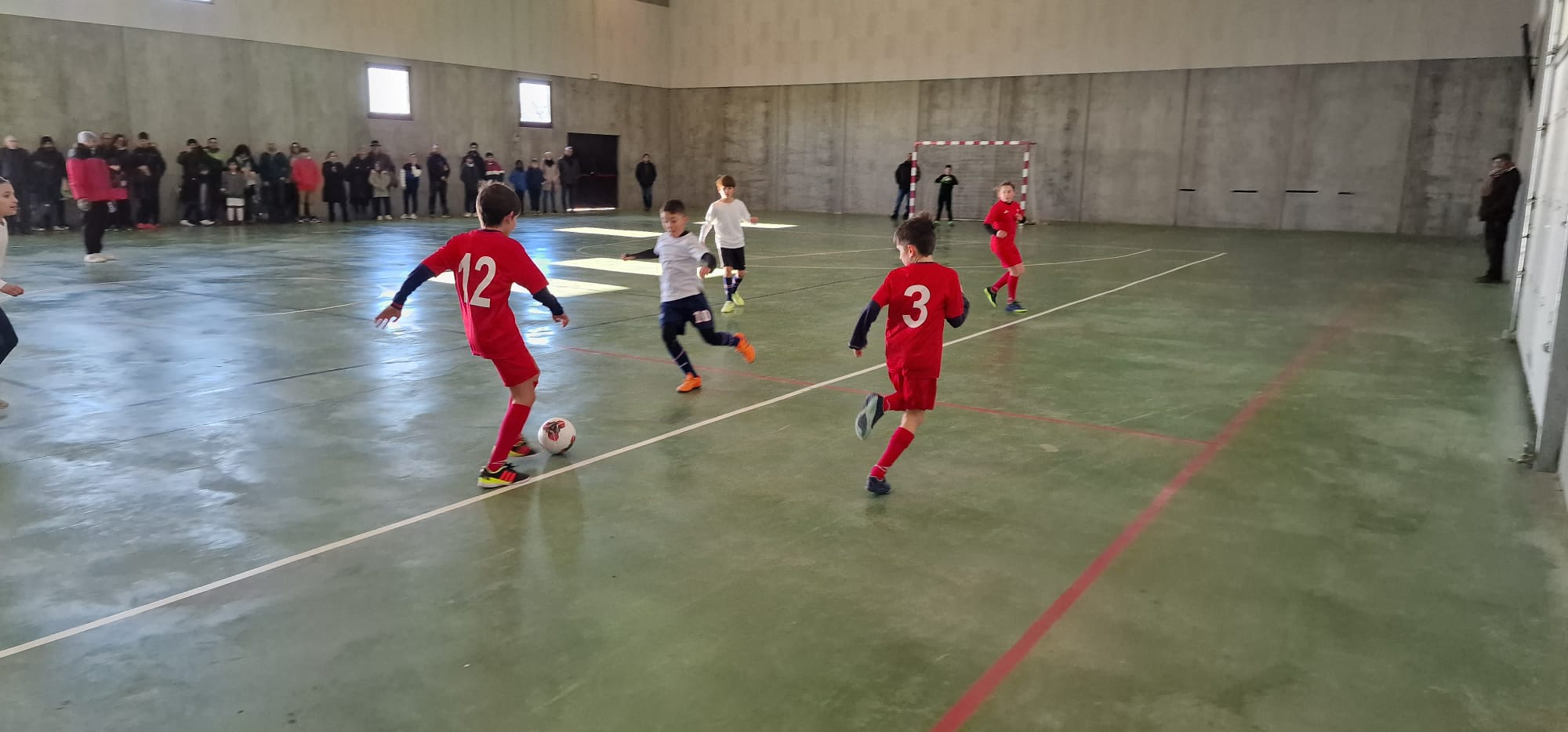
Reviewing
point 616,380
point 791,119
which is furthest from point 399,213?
point 616,380

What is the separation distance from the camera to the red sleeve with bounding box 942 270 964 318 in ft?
18.1

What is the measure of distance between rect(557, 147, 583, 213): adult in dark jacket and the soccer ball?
28.5 meters

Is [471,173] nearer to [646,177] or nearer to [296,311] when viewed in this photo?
[646,177]

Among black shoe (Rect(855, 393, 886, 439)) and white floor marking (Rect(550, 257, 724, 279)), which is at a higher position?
white floor marking (Rect(550, 257, 724, 279))

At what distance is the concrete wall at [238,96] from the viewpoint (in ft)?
74.3

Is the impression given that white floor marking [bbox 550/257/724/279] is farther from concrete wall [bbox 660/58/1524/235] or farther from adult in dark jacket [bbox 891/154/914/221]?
concrete wall [bbox 660/58/1524/235]

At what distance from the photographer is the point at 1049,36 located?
31.1 metres

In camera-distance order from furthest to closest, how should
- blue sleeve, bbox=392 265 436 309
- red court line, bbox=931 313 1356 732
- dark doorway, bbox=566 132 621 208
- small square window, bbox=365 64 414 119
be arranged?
dark doorway, bbox=566 132 621 208
small square window, bbox=365 64 414 119
blue sleeve, bbox=392 265 436 309
red court line, bbox=931 313 1356 732

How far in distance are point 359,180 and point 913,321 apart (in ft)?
85.3

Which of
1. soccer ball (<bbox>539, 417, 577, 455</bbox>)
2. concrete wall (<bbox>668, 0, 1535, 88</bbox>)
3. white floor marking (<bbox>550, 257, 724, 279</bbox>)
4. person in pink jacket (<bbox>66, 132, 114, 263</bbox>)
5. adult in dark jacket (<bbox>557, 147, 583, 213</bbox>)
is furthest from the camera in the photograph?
adult in dark jacket (<bbox>557, 147, 583, 213</bbox>)

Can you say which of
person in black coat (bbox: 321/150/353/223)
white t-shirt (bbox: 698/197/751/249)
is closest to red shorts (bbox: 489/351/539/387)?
white t-shirt (bbox: 698/197/751/249)

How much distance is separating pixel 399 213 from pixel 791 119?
14600mm

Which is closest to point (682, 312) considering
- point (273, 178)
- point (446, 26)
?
point (273, 178)

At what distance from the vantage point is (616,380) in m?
8.59
